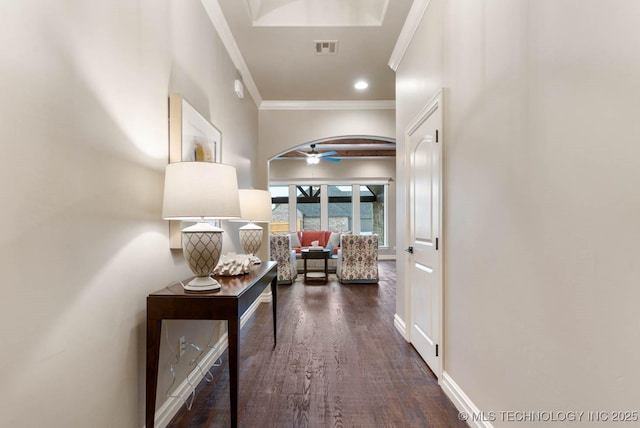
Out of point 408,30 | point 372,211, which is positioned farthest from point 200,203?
point 372,211

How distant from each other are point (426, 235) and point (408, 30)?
1.85m

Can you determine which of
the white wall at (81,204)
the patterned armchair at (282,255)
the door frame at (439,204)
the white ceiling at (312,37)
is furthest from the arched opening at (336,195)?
the white wall at (81,204)

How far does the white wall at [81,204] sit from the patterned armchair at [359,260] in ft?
13.9

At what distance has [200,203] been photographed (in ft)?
5.17

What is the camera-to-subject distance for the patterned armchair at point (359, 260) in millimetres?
5867

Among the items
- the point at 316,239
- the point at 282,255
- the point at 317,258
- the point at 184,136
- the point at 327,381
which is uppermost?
the point at 184,136

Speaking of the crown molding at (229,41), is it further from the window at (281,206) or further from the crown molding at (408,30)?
the window at (281,206)

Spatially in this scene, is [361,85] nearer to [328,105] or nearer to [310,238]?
[328,105]

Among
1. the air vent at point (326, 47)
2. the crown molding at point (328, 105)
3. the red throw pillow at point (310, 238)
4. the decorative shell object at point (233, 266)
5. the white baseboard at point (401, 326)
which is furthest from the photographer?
the red throw pillow at point (310, 238)

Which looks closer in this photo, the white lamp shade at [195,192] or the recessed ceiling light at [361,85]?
the white lamp shade at [195,192]

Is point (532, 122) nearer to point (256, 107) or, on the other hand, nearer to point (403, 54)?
point (403, 54)

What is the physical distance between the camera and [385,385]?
225 centimetres

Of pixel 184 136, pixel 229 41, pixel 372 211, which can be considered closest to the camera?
pixel 184 136

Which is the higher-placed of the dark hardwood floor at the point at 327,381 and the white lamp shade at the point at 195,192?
the white lamp shade at the point at 195,192
